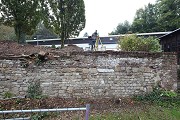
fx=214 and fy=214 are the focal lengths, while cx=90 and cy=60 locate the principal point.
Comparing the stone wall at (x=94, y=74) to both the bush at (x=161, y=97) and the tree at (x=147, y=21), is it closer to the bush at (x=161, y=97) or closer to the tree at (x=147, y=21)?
the bush at (x=161, y=97)

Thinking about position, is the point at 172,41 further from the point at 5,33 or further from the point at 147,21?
the point at 5,33

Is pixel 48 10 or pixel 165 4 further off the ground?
pixel 165 4

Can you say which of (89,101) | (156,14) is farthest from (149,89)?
(156,14)

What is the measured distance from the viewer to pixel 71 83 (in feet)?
27.0

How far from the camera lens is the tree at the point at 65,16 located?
609 inches

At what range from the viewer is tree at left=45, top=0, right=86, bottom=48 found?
609 inches

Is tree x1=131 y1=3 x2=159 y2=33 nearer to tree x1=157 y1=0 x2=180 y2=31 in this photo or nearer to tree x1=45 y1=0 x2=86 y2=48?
tree x1=157 y1=0 x2=180 y2=31

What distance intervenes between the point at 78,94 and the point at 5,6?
774 cm

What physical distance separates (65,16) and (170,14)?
14.2 meters

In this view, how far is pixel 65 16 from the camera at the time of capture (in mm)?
15555

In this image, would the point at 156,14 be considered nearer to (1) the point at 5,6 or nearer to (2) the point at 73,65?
(1) the point at 5,6

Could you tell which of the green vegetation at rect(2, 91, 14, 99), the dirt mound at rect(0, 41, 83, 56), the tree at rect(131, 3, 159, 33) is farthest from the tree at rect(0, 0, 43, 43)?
the tree at rect(131, 3, 159, 33)

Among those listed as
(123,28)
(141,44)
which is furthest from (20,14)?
(123,28)

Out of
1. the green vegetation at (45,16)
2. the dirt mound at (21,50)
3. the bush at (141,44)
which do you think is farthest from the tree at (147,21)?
the dirt mound at (21,50)
